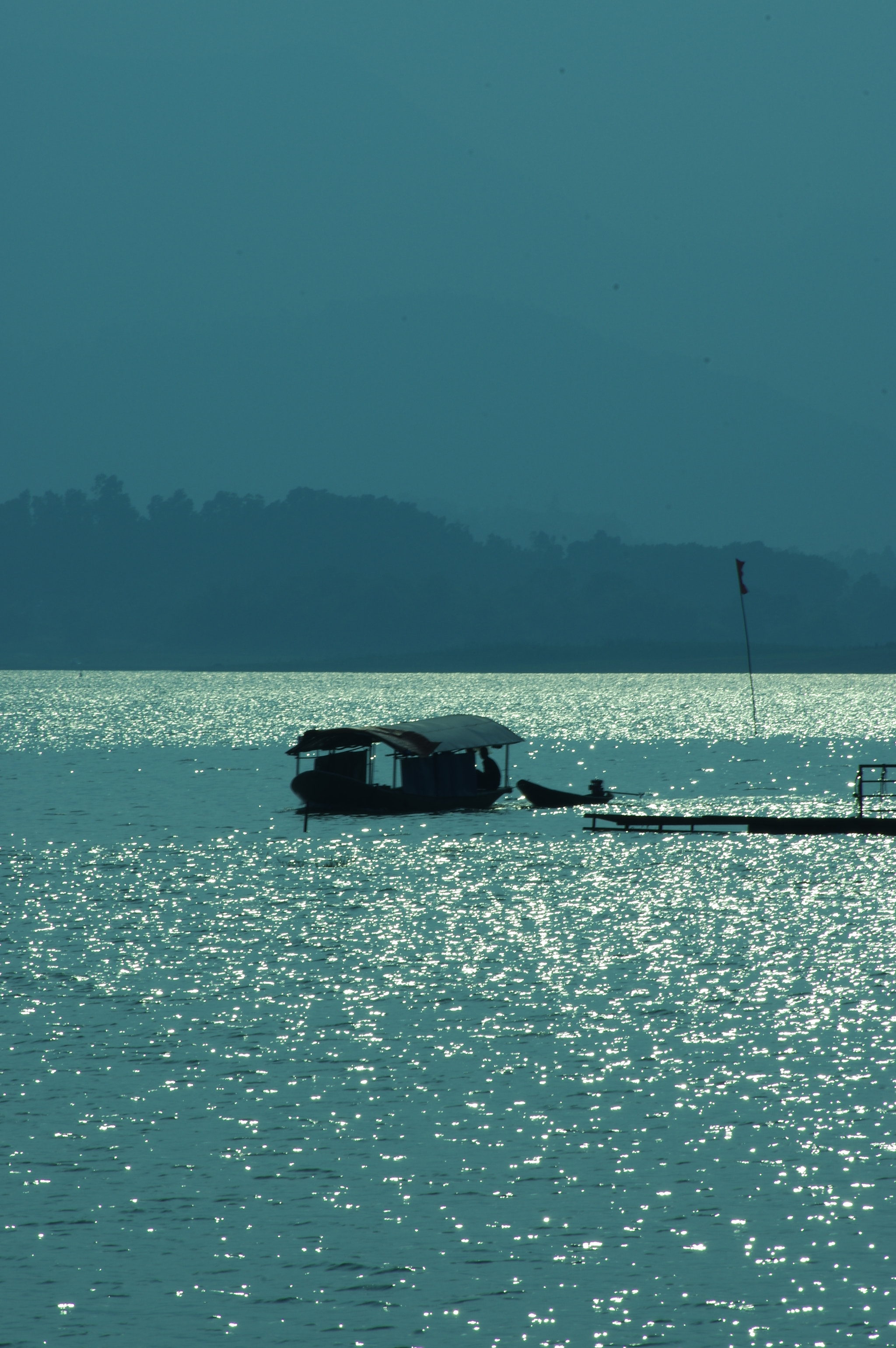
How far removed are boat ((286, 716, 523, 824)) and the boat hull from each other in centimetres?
3

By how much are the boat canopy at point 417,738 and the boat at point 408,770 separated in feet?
0.13

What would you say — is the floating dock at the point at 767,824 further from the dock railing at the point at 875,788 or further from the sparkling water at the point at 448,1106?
the sparkling water at the point at 448,1106

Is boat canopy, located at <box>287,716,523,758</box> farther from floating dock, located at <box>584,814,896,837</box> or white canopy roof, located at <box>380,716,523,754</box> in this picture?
floating dock, located at <box>584,814,896,837</box>

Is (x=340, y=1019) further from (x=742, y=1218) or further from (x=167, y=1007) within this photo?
(x=742, y=1218)

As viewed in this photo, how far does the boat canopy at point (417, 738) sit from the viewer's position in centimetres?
6334

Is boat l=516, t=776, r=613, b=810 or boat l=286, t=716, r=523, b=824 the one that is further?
boat l=516, t=776, r=613, b=810

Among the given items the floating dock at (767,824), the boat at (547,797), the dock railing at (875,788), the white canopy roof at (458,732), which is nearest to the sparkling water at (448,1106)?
the floating dock at (767,824)

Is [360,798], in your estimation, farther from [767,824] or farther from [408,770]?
[767,824]

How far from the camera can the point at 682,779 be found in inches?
3895

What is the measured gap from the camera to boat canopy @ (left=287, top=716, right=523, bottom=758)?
2494 inches

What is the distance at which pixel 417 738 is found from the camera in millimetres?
64375

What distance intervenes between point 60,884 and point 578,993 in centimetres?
2351

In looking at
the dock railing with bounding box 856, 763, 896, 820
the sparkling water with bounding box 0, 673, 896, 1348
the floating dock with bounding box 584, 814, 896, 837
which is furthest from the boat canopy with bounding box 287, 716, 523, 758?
the dock railing with bounding box 856, 763, 896, 820

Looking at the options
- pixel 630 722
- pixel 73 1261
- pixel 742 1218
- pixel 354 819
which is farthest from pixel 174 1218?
pixel 630 722
